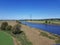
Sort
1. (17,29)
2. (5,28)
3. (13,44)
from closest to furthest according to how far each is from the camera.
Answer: (13,44)
(17,29)
(5,28)

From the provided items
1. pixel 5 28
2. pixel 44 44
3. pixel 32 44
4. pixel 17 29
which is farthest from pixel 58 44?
pixel 5 28

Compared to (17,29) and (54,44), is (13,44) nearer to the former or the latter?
(54,44)

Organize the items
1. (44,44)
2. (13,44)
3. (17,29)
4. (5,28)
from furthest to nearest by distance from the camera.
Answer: (5,28), (17,29), (13,44), (44,44)

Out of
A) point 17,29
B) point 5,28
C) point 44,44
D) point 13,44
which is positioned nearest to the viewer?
point 44,44

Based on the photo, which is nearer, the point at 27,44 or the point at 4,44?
the point at 27,44

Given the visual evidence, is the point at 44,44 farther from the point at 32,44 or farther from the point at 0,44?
the point at 0,44

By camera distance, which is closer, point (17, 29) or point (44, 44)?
point (44, 44)

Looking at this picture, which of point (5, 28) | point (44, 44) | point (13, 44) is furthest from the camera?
point (5, 28)

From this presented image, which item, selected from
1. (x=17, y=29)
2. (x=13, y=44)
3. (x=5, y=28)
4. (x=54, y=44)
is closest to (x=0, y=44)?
(x=13, y=44)

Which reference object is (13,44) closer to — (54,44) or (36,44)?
(36,44)
